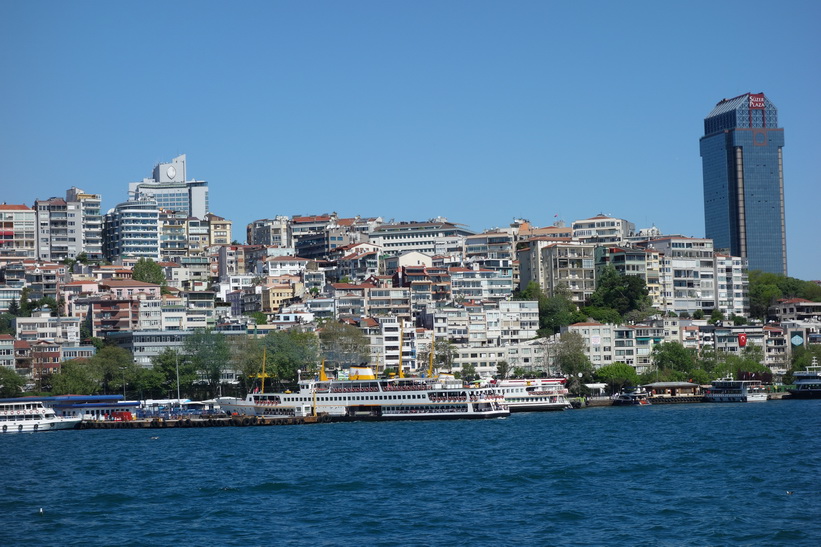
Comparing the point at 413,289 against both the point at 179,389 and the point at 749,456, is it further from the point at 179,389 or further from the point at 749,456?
the point at 749,456

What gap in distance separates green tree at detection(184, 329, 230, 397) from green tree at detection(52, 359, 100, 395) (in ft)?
20.8

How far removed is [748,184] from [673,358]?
9272 cm

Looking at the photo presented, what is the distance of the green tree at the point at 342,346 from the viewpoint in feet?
279

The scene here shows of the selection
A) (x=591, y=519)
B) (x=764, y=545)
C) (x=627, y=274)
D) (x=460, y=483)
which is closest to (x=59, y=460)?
(x=460, y=483)

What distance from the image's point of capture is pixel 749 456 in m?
43.6

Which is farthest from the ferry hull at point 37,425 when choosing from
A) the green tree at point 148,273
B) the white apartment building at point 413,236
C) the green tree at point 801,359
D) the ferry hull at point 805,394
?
the white apartment building at point 413,236

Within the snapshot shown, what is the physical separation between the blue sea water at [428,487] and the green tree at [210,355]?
63.4 feet

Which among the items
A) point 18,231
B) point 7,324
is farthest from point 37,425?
point 18,231

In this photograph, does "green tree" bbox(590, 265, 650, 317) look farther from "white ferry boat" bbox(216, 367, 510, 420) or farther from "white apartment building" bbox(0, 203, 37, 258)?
"white apartment building" bbox(0, 203, 37, 258)

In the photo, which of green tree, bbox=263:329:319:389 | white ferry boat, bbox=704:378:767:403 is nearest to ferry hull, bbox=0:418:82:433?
green tree, bbox=263:329:319:389

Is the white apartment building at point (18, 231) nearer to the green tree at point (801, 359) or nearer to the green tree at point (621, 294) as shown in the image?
the green tree at point (621, 294)

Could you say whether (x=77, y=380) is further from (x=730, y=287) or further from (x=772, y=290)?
(x=772, y=290)

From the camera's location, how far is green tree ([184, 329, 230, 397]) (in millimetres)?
80250

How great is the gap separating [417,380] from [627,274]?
40618mm
